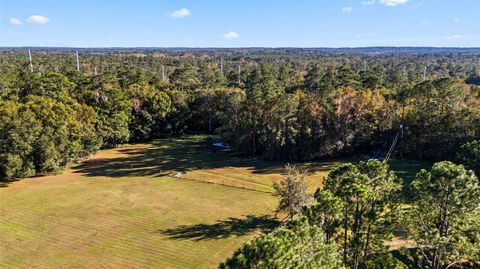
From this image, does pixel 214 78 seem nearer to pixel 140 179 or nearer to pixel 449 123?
pixel 140 179

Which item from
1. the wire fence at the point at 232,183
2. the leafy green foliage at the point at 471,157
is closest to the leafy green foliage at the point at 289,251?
the wire fence at the point at 232,183

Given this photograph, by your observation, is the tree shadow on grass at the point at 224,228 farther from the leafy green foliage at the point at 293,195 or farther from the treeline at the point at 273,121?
the treeline at the point at 273,121

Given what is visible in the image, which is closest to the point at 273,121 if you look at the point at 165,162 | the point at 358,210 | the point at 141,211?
the point at 165,162

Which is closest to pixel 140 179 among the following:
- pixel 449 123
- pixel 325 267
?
pixel 325 267

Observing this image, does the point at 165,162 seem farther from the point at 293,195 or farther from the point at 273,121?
the point at 293,195

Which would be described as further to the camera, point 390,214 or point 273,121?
point 273,121

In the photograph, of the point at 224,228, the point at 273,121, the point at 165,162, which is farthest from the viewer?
the point at 165,162
